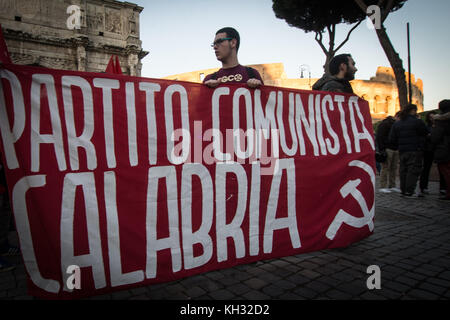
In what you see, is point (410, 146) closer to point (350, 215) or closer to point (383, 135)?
point (383, 135)

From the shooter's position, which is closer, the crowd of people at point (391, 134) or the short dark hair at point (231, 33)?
the crowd of people at point (391, 134)

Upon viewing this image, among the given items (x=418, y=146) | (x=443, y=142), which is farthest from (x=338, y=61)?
(x=443, y=142)

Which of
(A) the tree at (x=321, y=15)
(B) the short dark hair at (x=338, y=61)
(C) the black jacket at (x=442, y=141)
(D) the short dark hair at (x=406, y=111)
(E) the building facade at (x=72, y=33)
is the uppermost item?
(E) the building facade at (x=72, y=33)

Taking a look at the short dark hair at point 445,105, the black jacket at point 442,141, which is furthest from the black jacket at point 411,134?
the short dark hair at point 445,105

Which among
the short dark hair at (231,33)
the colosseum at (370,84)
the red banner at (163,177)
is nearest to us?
the red banner at (163,177)

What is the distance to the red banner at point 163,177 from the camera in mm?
1922

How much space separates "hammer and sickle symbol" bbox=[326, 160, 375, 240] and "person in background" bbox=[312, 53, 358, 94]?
3.11ft

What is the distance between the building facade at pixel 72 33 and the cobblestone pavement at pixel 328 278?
25.5 metres

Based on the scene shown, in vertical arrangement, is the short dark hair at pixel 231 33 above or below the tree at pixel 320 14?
below

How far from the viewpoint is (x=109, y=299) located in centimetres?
197

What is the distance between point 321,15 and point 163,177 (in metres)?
15.8

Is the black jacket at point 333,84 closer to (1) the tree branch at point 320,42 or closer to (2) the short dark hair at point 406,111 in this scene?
(2) the short dark hair at point 406,111

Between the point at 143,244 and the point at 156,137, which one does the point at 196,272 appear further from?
the point at 156,137

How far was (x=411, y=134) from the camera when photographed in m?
5.80
